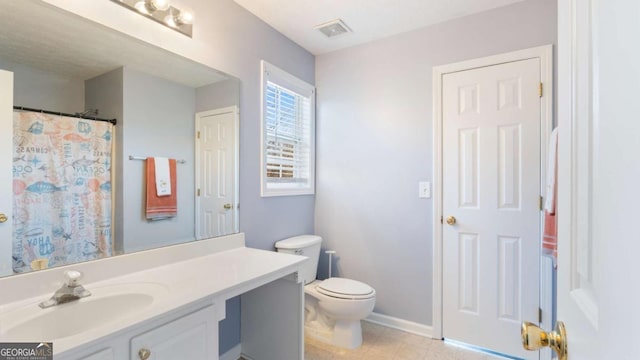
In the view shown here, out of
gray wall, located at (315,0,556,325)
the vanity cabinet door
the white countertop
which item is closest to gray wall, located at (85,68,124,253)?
the white countertop

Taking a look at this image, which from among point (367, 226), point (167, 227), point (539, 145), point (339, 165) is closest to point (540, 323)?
point (539, 145)

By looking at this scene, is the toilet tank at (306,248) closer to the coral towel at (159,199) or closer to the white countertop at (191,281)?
the white countertop at (191,281)

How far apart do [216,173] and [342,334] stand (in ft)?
4.72

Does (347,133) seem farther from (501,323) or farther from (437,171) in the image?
(501,323)

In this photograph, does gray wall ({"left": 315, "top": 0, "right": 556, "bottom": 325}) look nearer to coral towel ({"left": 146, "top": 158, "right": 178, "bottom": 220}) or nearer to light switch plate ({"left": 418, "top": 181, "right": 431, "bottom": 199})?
light switch plate ({"left": 418, "top": 181, "right": 431, "bottom": 199})

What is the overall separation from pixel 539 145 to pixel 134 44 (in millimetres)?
2446

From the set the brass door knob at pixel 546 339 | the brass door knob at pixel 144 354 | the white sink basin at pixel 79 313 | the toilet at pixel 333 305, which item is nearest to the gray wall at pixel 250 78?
the toilet at pixel 333 305

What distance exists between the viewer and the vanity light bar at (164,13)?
59.3 inches

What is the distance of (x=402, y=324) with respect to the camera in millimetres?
2459

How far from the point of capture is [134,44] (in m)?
1.52

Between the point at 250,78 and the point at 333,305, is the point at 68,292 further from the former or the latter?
the point at 250,78

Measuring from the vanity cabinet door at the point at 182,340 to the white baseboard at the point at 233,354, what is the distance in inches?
34.0

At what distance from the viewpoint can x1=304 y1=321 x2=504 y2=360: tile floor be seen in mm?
2086

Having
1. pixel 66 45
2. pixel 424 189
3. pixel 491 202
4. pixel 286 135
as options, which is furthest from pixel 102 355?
pixel 491 202
